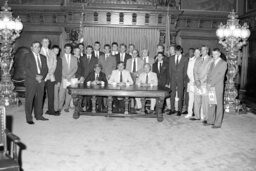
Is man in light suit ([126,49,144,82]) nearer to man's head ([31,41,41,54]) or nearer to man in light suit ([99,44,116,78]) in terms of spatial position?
man in light suit ([99,44,116,78])

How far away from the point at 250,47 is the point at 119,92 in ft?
19.2

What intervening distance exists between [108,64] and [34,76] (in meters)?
2.33

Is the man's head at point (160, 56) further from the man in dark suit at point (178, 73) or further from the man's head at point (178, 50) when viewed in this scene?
the man's head at point (178, 50)

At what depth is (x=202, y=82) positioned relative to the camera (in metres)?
6.73

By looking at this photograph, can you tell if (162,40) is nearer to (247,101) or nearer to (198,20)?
(198,20)

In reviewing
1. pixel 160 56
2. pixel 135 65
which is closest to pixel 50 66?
pixel 135 65

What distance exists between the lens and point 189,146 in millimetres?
4961

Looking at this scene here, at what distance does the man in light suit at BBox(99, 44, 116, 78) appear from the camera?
26.0ft

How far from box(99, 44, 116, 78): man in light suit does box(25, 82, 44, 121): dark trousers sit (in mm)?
2080

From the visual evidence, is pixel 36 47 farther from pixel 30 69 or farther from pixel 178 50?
pixel 178 50

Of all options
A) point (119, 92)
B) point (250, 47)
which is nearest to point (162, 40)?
point (250, 47)

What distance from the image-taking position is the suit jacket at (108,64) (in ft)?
26.0

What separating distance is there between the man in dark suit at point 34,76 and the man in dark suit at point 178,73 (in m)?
3.17

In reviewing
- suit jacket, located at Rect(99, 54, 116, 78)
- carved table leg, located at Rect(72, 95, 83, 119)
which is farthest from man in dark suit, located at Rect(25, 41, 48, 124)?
suit jacket, located at Rect(99, 54, 116, 78)
